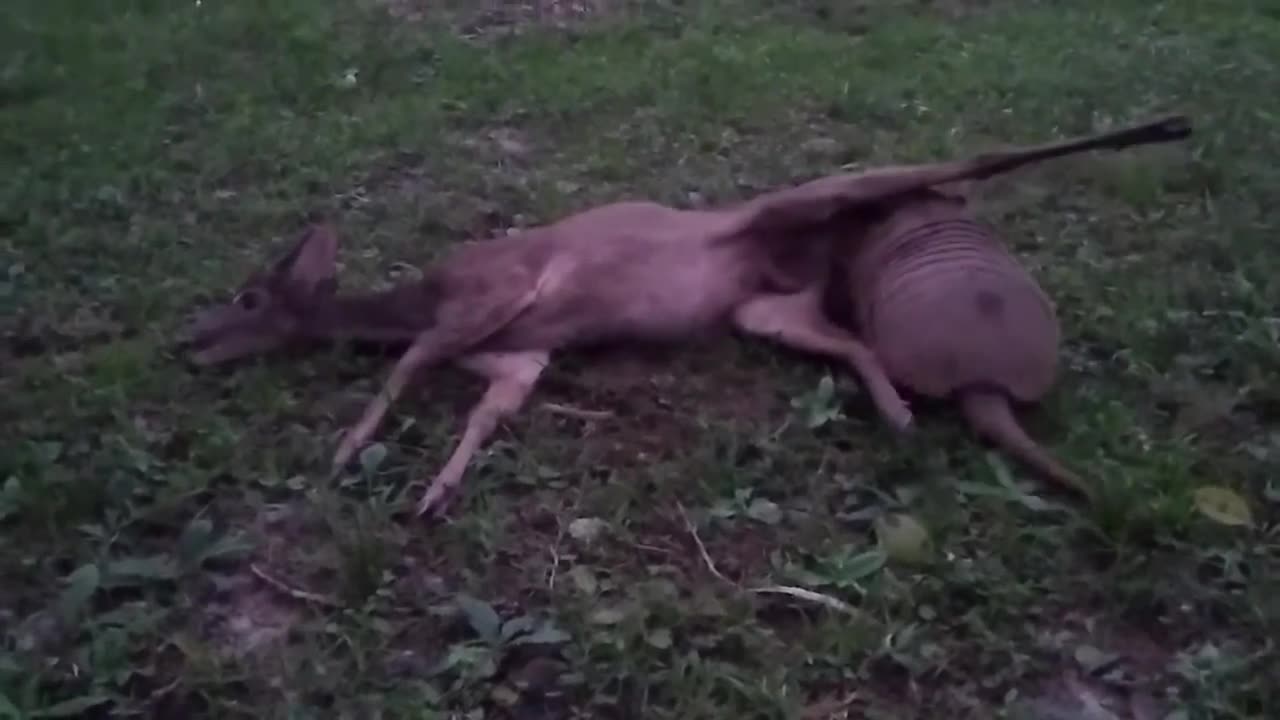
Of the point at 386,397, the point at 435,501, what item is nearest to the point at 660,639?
the point at 435,501

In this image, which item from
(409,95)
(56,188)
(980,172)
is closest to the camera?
(980,172)

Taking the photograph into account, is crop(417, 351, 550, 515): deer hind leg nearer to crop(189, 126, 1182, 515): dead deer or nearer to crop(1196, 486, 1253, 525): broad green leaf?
crop(189, 126, 1182, 515): dead deer

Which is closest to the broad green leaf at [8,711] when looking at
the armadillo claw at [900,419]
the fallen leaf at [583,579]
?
the fallen leaf at [583,579]

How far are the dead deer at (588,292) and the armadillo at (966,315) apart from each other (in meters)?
0.14

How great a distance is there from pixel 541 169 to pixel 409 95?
3.96ft

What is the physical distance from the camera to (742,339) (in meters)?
4.44

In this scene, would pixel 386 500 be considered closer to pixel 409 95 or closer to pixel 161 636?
pixel 161 636

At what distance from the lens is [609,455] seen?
389 cm

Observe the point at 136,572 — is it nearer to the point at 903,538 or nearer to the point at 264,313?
the point at 264,313

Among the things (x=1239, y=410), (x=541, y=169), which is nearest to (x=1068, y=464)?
(x=1239, y=410)

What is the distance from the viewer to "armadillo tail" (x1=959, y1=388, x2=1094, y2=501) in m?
3.57

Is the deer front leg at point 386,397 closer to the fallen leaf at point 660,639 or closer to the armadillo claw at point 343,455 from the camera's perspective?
the armadillo claw at point 343,455

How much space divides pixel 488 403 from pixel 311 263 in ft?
2.98

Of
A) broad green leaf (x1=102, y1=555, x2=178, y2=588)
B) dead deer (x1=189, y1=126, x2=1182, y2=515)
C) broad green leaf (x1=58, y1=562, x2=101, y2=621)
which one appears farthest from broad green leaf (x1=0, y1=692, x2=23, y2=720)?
dead deer (x1=189, y1=126, x2=1182, y2=515)
